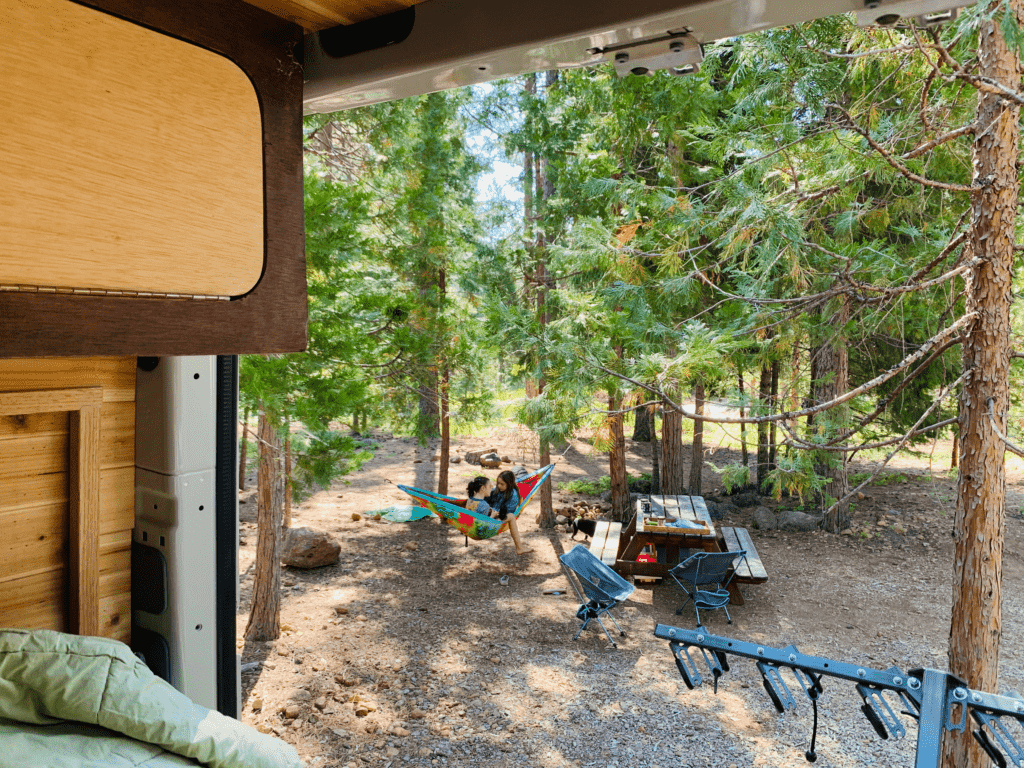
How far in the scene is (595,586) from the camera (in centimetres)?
491

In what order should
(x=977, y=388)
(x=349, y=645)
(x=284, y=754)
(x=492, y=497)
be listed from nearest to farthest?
(x=284, y=754)
(x=977, y=388)
(x=349, y=645)
(x=492, y=497)

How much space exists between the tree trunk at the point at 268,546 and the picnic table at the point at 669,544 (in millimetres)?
2737

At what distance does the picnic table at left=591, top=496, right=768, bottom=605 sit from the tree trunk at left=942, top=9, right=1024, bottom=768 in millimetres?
2162

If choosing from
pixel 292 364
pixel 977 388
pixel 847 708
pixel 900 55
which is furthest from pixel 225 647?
pixel 900 55

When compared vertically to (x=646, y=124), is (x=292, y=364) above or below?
below

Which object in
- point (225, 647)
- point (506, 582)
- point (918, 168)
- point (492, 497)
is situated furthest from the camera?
point (492, 497)

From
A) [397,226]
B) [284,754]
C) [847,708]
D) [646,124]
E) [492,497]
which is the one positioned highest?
[646,124]

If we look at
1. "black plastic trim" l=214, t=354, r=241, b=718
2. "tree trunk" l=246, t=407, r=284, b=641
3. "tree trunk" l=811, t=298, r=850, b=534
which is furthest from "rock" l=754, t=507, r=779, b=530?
"black plastic trim" l=214, t=354, r=241, b=718

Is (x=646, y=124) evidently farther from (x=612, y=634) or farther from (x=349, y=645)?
(x=349, y=645)

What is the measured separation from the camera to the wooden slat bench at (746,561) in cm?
538

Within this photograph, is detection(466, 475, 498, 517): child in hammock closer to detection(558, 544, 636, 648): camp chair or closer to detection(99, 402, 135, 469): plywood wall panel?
detection(558, 544, 636, 648): camp chair

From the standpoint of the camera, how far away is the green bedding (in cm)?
96

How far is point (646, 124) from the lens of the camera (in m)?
6.51

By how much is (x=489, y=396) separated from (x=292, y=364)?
340 centimetres
